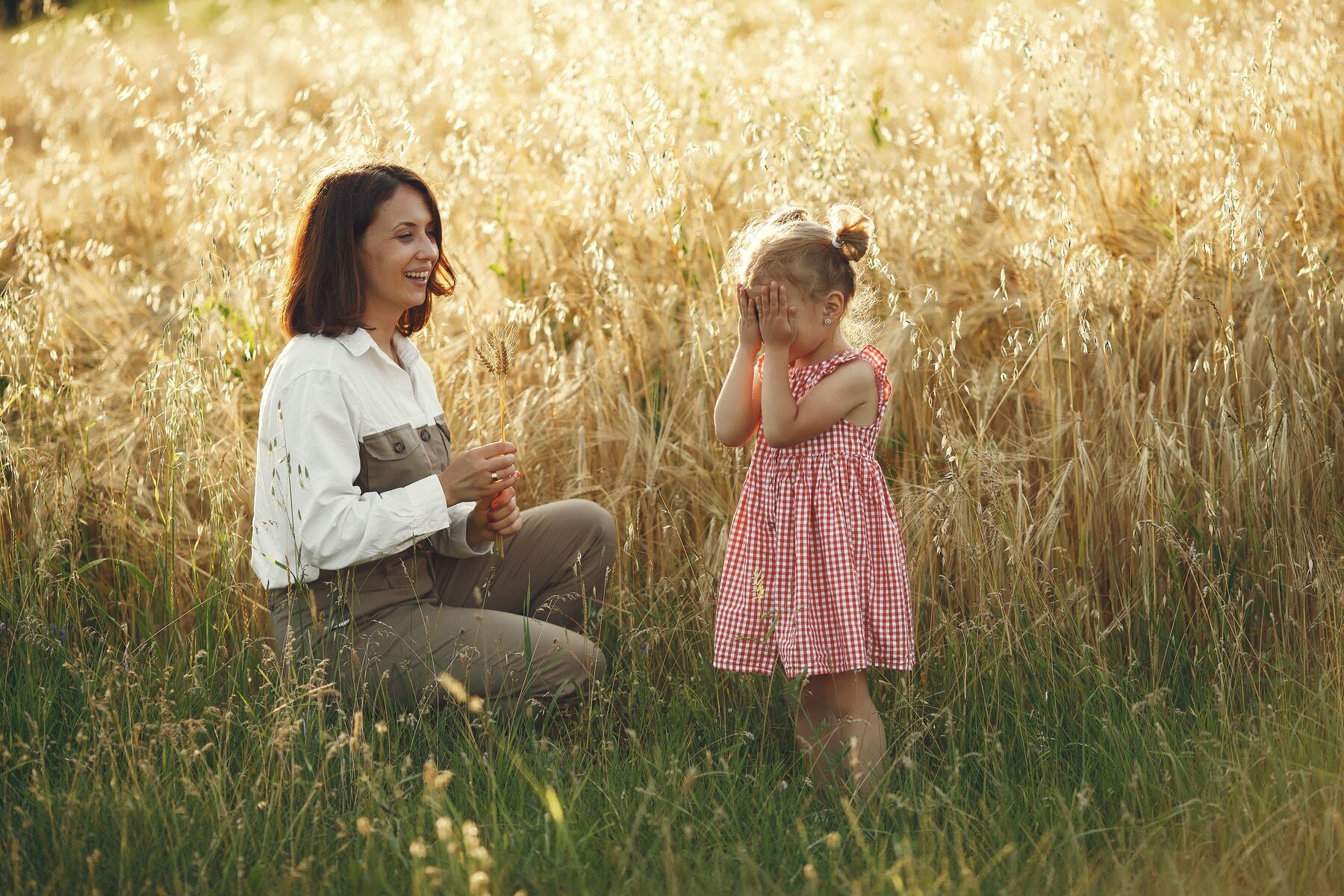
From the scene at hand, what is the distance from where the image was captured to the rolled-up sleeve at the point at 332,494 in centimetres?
226

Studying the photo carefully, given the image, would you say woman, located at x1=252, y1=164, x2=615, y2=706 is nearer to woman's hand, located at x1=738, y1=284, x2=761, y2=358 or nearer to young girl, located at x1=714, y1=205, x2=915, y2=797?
young girl, located at x1=714, y1=205, x2=915, y2=797

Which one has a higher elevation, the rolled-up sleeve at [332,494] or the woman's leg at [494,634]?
the rolled-up sleeve at [332,494]

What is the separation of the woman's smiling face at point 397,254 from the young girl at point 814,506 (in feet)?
2.40

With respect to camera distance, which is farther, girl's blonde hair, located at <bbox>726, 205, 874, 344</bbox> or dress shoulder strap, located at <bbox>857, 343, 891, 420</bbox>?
dress shoulder strap, located at <bbox>857, 343, 891, 420</bbox>

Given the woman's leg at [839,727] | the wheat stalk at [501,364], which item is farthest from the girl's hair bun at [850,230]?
the woman's leg at [839,727]

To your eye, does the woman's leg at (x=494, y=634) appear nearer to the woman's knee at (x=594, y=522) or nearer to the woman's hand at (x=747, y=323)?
the woman's knee at (x=594, y=522)

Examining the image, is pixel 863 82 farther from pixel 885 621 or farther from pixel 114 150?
pixel 114 150

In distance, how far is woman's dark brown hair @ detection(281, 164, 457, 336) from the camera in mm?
2434

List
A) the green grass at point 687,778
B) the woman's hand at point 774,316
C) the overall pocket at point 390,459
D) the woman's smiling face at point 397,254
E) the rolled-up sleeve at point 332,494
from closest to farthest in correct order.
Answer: the green grass at point 687,778
the woman's hand at point 774,316
the rolled-up sleeve at point 332,494
the overall pocket at point 390,459
the woman's smiling face at point 397,254

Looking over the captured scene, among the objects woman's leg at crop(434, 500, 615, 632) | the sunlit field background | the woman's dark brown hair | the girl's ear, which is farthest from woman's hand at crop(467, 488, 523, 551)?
the girl's ear

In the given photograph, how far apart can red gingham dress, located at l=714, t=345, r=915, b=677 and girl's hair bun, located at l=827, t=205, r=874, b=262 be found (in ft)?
0.67

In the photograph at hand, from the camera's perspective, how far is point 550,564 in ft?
8.87

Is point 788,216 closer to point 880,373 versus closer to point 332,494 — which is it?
point 880,373

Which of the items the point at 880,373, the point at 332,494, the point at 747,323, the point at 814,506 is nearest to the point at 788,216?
the point at 747,323
